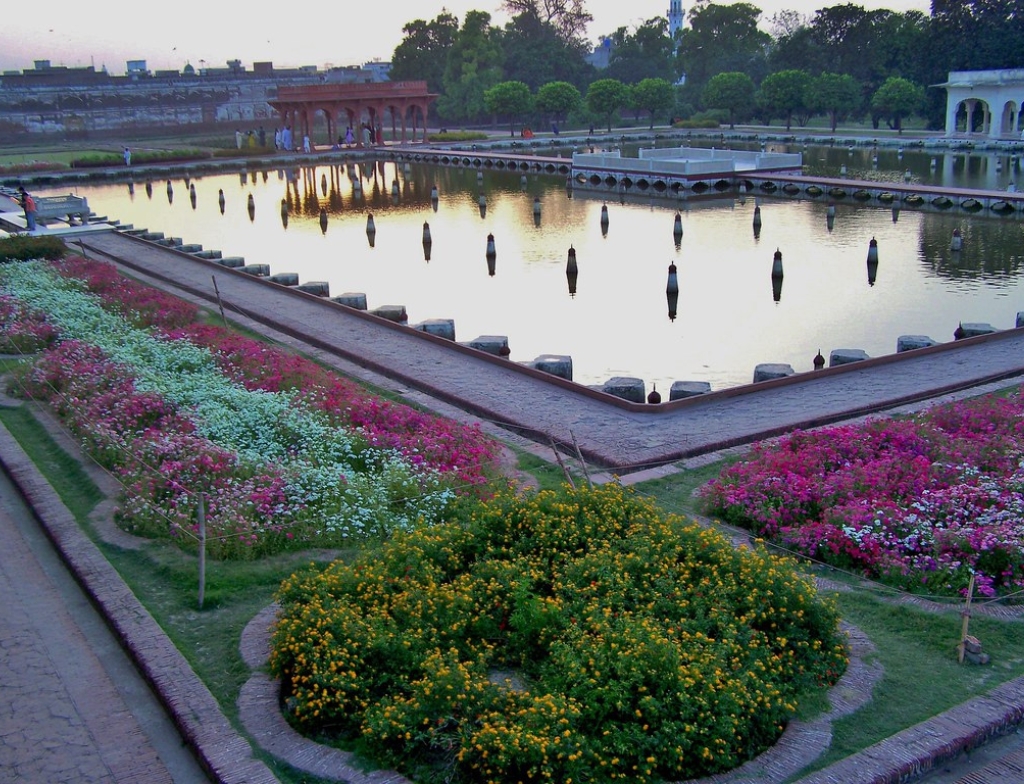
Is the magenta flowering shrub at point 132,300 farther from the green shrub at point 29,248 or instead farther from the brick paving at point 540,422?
the green shrub at point 29,248

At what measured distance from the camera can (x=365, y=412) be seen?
386 inches

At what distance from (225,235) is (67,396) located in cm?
2088

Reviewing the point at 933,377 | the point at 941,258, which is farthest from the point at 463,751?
the point at 941,258

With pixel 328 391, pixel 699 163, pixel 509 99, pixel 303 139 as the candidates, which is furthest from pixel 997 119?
pixel 328 391

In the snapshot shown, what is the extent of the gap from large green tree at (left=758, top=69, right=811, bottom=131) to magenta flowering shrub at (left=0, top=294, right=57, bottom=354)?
53.6 metres

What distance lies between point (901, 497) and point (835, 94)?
5548 centimetres

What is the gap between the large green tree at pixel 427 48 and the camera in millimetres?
75500

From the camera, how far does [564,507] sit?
270 inches

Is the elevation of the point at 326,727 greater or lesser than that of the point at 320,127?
lesser

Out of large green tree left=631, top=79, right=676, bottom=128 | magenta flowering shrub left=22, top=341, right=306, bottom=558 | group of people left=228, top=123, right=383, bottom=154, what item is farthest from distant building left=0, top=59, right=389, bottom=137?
magenta flowering shrub left=22, top=341, right=306, bottom=558

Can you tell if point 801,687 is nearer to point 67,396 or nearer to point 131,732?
point 131,732

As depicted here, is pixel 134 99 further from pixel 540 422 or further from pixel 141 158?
pixel 540 422

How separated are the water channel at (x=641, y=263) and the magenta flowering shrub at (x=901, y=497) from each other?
5261 mm

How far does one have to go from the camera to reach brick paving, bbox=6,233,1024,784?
4922 mm
